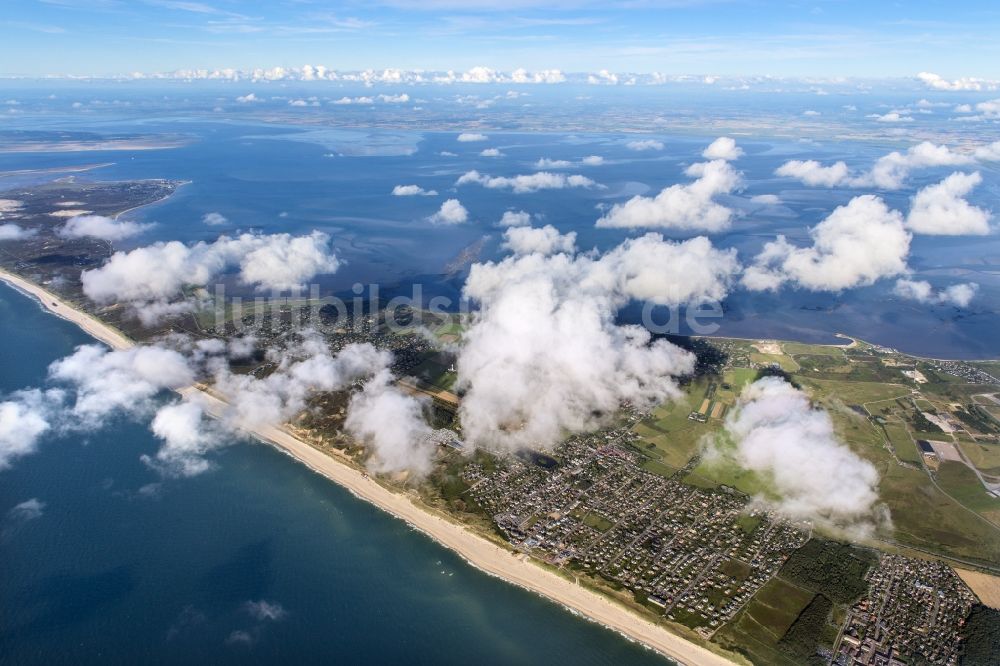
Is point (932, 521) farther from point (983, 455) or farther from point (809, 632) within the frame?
point (809, 632)

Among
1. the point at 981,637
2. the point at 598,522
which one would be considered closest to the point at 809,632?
the point at 981,637

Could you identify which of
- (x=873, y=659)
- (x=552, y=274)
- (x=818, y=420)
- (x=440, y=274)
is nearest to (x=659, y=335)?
(x=552, y=274)

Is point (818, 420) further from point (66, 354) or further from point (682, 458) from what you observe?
point (66, 354)

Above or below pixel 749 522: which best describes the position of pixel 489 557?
below

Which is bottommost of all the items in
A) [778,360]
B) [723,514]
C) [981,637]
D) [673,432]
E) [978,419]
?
[981,637]

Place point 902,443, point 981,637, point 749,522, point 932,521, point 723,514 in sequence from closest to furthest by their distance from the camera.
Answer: point 981,637 < point 932,521 < point 749,522 < point 723,514 < point 902,443

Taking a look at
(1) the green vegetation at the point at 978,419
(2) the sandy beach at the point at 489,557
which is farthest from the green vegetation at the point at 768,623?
(1) the green vegetation at the point at 978,419

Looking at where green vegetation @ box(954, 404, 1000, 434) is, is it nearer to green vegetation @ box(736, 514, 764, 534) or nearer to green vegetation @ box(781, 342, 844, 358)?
green vegetation @ box(781, 342, 844, 358)

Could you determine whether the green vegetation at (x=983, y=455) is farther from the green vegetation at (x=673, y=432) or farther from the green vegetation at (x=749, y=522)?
the green vegetation at (x=749, y=522)

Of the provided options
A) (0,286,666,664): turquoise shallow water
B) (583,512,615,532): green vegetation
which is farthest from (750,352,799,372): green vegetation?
(0,286,666,664): turquoise shallow water
